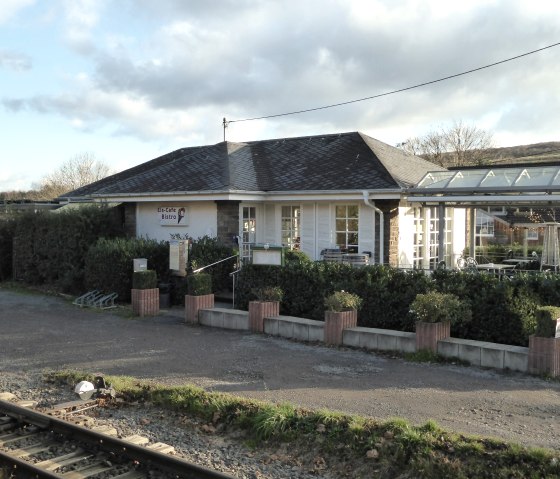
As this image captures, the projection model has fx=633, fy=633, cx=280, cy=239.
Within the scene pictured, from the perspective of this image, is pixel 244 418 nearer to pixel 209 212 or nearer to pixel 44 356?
pixel 44 356

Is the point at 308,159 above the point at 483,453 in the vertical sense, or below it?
above

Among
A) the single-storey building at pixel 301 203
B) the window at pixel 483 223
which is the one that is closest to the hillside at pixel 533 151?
the window at pixel 483 223

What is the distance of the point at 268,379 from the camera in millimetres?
8891

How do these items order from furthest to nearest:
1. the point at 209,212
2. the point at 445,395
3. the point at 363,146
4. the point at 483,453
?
the point at 363,146 → the point at 209,212 → the point at 445,395 → the point at 483,453

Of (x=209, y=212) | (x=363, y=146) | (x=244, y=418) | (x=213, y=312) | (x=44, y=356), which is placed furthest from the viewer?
(x=363, y=146)

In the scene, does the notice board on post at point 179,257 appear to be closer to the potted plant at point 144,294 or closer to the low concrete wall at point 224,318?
the potted plant at point 144,294

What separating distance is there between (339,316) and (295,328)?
106 centimetres

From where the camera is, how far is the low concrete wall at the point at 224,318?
12.6 meters

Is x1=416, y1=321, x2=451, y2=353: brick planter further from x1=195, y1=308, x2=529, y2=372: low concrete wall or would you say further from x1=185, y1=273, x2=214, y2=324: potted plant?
x1=185, y1=273, x2=214, y2=324: potted plant

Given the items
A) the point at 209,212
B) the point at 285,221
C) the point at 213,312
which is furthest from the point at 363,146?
the point at 213,312

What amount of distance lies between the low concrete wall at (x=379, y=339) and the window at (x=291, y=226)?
24.3 feet

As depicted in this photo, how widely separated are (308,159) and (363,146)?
5.81 feet

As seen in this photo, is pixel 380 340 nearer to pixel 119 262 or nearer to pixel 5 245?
pixel 119 262

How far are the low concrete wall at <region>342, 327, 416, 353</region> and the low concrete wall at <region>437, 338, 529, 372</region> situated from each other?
0.56 meters
